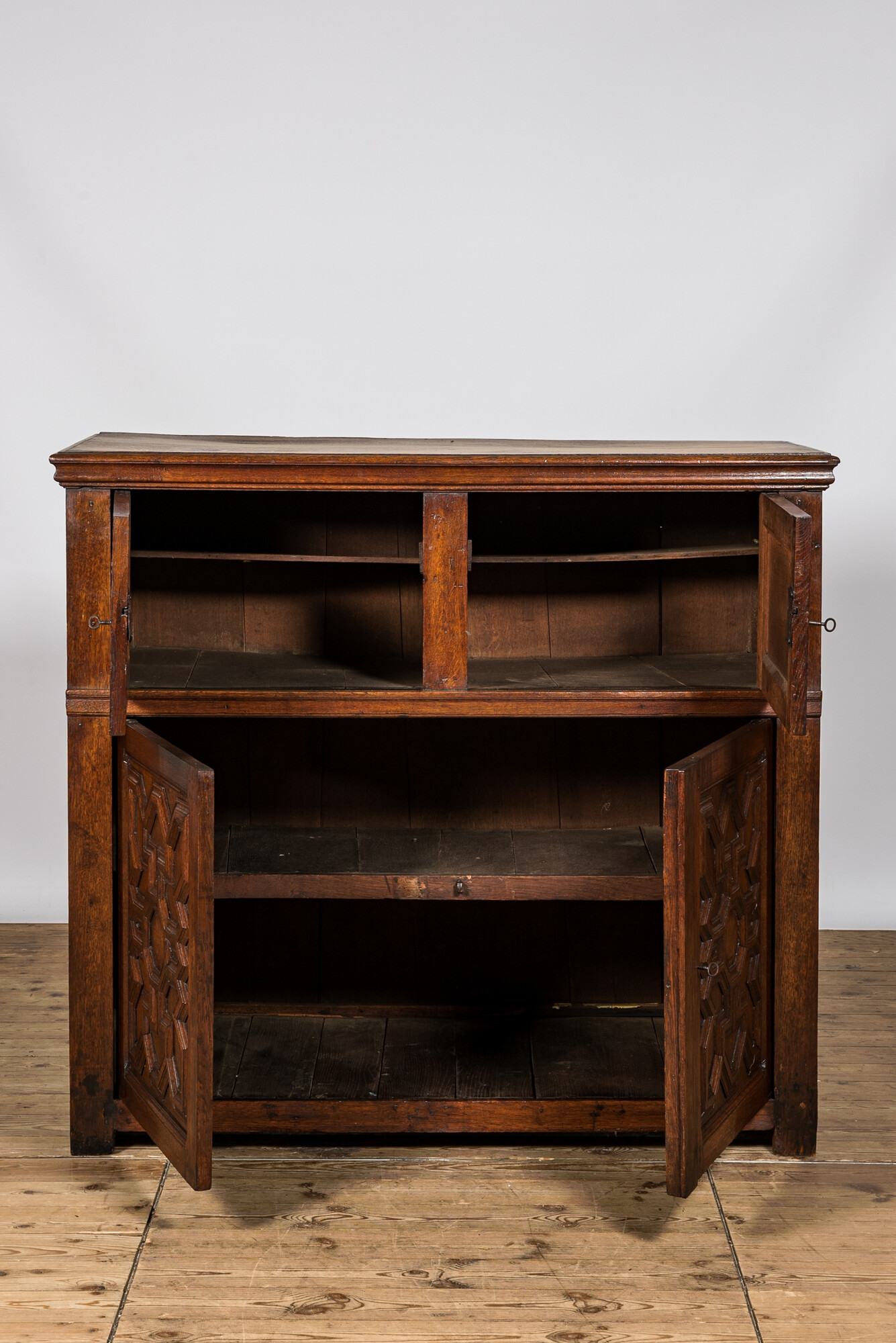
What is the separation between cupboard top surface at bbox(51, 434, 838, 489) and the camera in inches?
125

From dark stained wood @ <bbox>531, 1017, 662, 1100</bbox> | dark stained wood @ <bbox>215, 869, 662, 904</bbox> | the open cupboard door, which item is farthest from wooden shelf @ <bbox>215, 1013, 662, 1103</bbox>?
dark stained wood @ <bbox>215, 869, 662, 904</bbox>

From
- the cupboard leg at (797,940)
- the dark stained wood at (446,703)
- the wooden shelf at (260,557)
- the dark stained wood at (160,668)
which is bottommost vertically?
the cupboard leg at (797,940)

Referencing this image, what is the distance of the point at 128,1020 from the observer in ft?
10.9

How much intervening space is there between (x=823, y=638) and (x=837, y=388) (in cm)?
83

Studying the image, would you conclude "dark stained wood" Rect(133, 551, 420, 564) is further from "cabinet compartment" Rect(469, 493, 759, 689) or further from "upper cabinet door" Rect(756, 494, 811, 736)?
"upper cabinet door" Rect(756, 494, 811, 736)

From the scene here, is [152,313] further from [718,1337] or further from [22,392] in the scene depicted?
[718,1337]

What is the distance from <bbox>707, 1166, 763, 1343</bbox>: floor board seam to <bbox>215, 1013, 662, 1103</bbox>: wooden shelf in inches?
10.5

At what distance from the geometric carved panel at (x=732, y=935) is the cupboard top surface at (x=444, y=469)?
641mm

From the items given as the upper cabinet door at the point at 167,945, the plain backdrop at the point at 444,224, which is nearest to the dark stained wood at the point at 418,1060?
the upper cabinet door at the point at 167,945

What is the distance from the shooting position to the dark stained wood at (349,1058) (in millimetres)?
3497

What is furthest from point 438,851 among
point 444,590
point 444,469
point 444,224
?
point 444,224

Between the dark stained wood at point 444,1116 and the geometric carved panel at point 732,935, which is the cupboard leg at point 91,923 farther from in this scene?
the geometric carved panel at point 732,935

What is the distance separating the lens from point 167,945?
3.07 meters

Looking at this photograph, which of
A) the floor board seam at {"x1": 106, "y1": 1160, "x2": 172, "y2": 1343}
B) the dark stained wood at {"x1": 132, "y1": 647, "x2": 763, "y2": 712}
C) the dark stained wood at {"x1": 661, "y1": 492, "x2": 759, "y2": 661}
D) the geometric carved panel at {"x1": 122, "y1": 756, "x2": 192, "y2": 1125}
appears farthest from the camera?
the dark stained wood at {"x1": 661, "y1": 492, "x2": 759, "y2": 661}
